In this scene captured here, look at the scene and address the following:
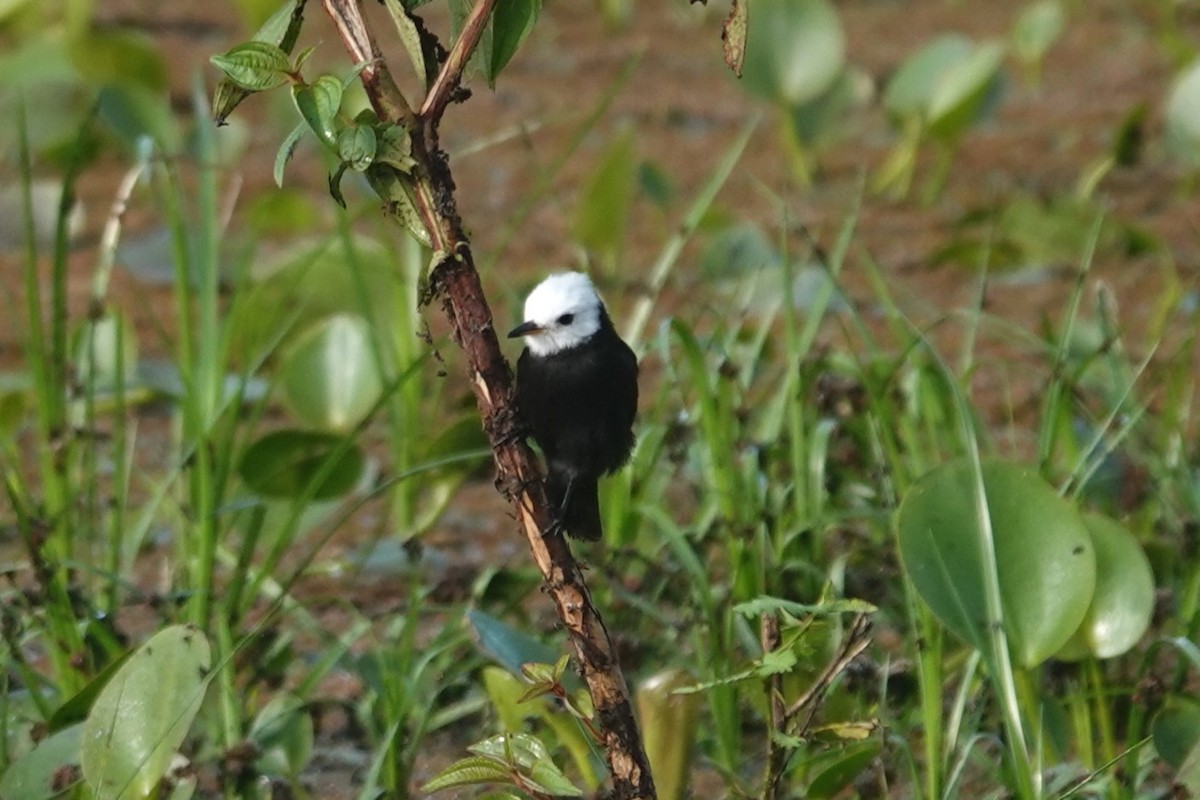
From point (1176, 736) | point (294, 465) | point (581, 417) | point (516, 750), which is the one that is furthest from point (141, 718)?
point (1176, 736)

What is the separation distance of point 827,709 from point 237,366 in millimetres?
2077

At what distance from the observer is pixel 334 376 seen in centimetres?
376

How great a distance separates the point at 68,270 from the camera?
5.02 meters

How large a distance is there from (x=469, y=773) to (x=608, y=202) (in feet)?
8.84

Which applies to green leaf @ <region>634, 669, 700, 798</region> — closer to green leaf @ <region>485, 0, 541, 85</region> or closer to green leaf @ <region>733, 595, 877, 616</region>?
green leaf @ <region>733, 595, 877, 616</region>

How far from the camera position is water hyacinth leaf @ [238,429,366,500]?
3314mm

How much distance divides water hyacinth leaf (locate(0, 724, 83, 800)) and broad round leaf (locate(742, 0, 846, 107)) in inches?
118

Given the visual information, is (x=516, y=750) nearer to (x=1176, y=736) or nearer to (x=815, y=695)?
(x=815, y=695)

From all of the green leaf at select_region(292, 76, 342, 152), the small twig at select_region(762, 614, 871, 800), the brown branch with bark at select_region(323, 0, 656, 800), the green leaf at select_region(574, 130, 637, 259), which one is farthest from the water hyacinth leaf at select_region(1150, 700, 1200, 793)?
the green leaf at select_region(574, 130, 637, 259)

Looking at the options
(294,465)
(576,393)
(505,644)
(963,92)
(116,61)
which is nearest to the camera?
(505,644)

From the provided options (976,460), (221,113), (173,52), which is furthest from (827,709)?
(173,52)

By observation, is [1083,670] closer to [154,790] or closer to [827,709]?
[827,709]

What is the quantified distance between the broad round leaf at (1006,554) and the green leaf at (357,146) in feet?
3.31

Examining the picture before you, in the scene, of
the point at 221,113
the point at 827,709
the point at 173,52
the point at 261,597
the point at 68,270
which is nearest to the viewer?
the point at 221,113
